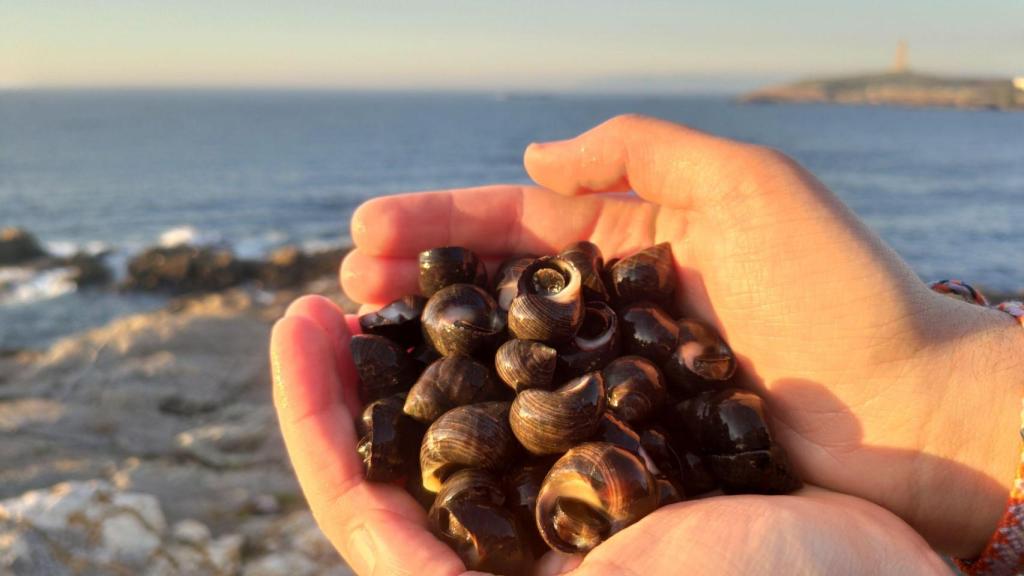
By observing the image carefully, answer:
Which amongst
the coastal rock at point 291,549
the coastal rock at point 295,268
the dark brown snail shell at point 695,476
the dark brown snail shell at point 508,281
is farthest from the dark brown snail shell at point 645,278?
the coastal rock at point 295,268

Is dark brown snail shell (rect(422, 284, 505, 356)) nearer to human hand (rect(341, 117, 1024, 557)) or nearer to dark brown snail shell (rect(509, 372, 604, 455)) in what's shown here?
dark brown snail shell (rect(509, 372, 604, 455))

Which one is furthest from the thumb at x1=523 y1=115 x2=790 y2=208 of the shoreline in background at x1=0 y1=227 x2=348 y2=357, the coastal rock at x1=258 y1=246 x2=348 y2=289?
the coastal rock at x1=258 y1=246 x2=348 y2=289

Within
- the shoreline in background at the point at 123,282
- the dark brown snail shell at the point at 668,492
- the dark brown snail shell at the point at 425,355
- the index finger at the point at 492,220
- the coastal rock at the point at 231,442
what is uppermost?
the index finger at the point at 492,220

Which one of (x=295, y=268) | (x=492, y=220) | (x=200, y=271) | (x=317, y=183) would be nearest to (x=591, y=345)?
(x=492, y=220)

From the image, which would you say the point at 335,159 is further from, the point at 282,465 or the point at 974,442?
the point at 974,442

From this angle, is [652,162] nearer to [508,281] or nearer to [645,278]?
[645,278]

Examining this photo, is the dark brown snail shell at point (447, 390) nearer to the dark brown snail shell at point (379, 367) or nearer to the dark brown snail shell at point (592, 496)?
the dark brown snail shell at point (379, 367)
